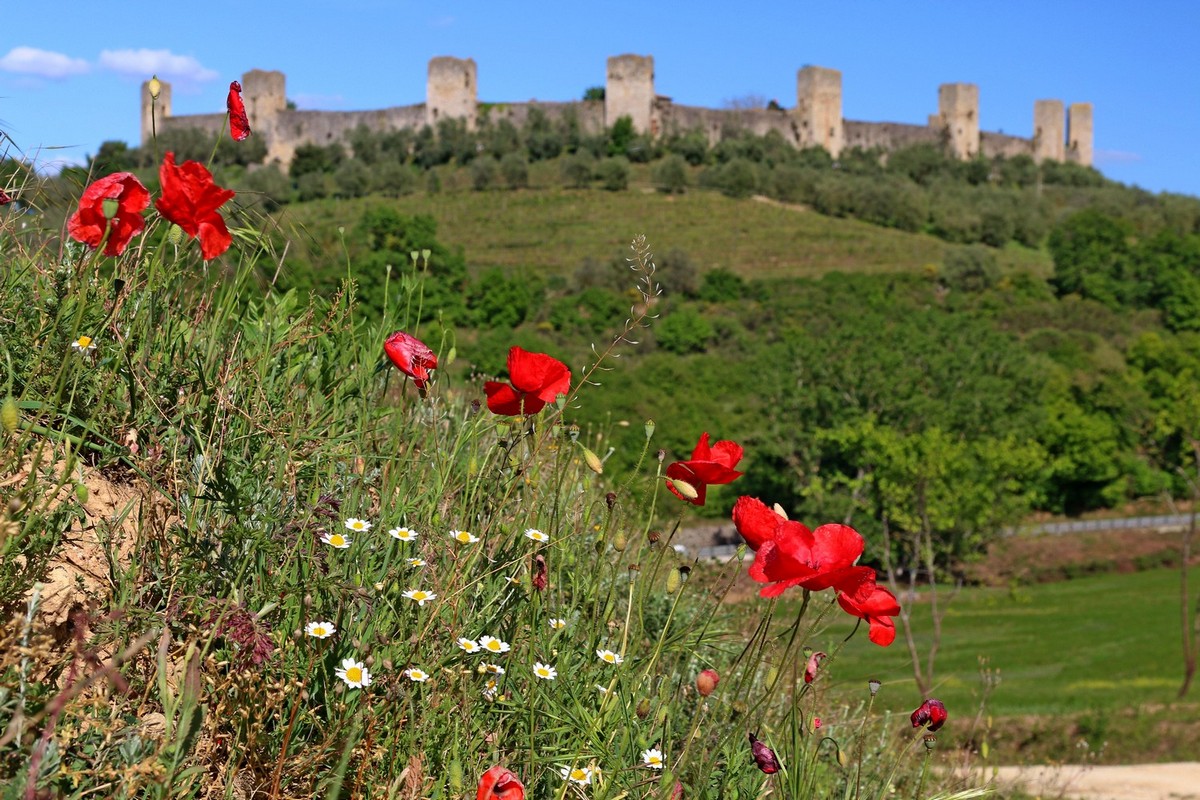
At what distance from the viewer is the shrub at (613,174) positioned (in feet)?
197

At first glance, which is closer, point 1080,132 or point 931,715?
point 931,715

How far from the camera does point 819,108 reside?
221ft

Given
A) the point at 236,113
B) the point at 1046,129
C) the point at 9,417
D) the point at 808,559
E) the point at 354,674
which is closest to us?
the point at 9,417

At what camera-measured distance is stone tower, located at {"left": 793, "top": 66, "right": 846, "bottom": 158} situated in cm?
6712

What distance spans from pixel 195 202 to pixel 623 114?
65.0 meters

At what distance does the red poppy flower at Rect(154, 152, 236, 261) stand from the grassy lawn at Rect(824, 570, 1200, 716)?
15.2 metres

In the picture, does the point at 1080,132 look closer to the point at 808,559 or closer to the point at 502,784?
the point at 808,559

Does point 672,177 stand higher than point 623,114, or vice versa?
point 623,114

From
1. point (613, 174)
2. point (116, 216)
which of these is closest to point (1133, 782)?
point (116, 216)

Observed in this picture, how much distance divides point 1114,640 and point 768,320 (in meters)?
22.8

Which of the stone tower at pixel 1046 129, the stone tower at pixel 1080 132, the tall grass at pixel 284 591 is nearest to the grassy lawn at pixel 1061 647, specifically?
the tall grass at pixel 284 591

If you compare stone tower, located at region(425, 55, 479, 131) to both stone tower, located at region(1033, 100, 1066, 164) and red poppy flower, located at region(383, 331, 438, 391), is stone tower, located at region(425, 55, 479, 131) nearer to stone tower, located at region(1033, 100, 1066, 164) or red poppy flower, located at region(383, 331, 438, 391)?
stone tower, located at region(1033, 100, 1066, 164)

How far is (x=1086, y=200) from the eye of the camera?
67.3 m

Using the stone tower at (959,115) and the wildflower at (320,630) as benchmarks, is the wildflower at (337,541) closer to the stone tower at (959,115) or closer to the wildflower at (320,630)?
the wildflower at (320,630)
